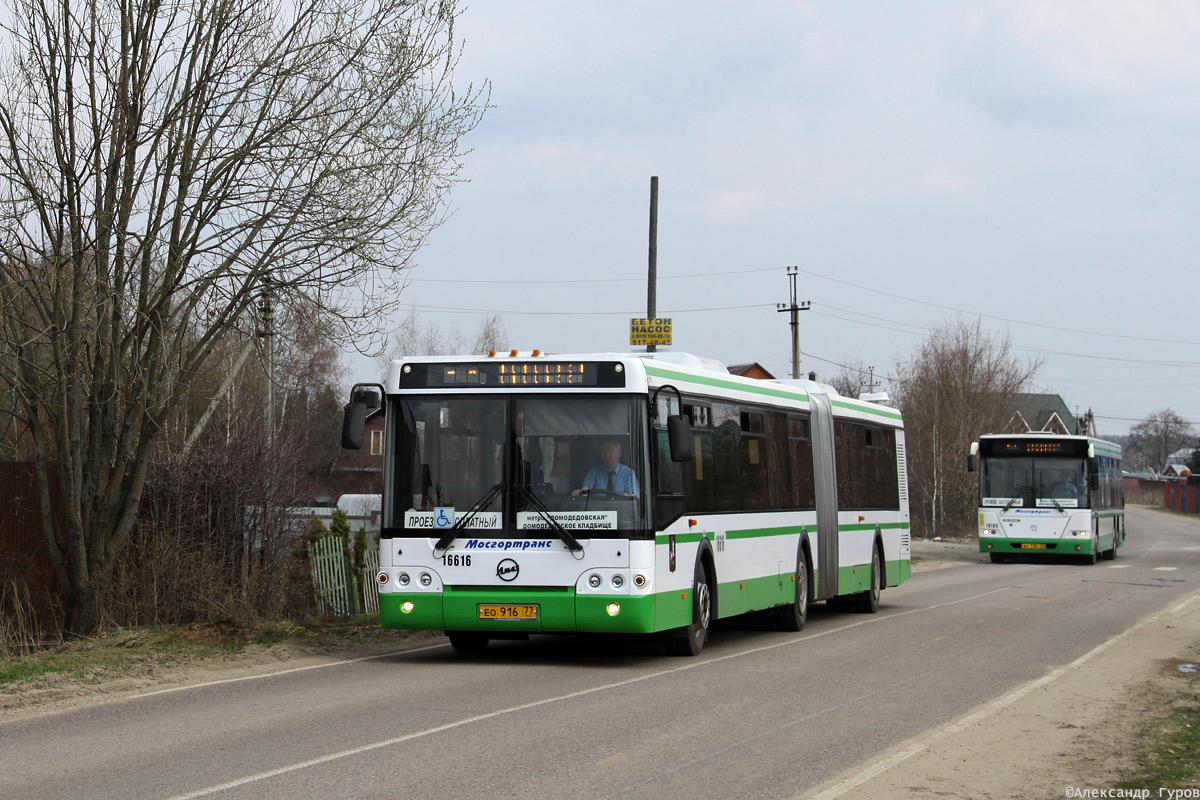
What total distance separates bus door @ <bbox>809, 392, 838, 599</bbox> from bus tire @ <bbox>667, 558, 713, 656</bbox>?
4.17 meters

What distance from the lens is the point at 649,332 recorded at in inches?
1124

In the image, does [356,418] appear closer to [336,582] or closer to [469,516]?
[469,516]

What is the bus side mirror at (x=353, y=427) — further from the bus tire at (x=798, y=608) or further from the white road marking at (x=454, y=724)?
the bus tire at (x=798, y=608)

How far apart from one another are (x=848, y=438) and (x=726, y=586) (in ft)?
19.0

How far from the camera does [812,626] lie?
18016 mm

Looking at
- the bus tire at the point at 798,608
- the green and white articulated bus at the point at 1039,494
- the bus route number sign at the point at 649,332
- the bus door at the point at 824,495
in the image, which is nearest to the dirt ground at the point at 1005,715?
the bus tire at the point at 798,608

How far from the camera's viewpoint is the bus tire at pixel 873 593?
2023 cm

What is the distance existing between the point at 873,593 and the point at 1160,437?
181 metres

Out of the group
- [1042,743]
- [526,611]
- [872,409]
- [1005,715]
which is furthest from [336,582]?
[1042,743]

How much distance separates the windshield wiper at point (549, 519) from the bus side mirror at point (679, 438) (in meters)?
1.20

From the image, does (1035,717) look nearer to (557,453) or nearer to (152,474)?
(557,453)

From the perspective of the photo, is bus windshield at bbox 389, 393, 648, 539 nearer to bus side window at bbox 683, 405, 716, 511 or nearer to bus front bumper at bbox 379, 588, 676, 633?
bus front bumper at bbox 379, 588, 676, 633

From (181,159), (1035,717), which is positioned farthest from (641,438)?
(181,159)

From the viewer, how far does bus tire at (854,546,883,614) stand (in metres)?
20.2
